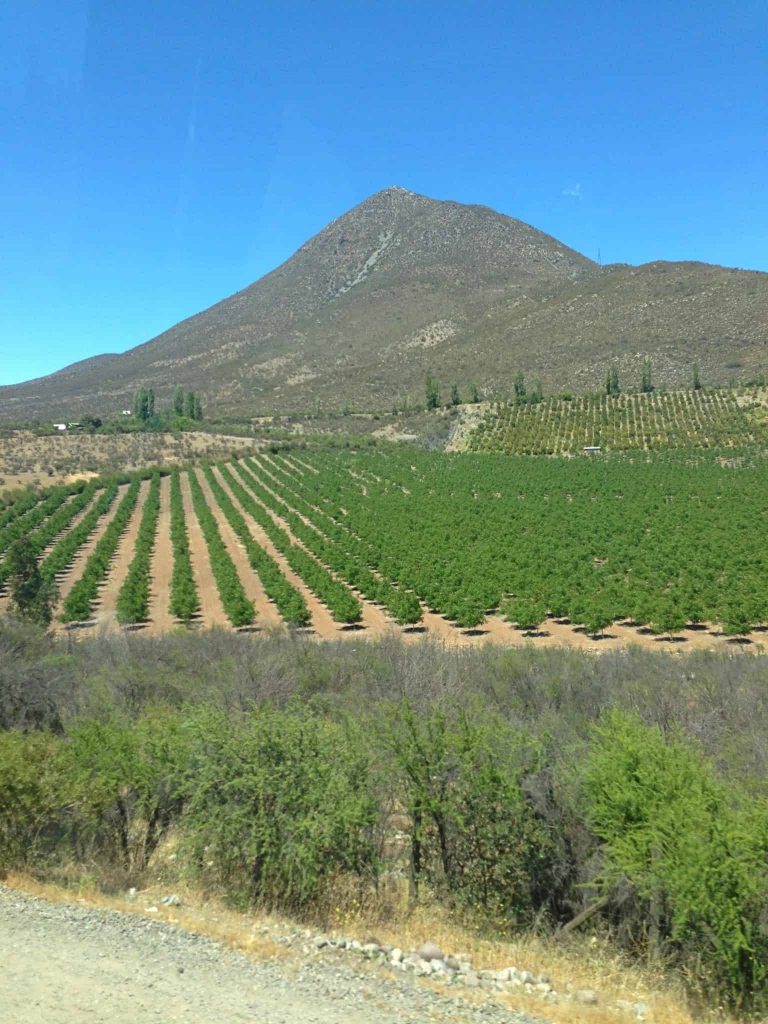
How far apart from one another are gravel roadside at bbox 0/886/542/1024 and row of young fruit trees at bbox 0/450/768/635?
19.6m

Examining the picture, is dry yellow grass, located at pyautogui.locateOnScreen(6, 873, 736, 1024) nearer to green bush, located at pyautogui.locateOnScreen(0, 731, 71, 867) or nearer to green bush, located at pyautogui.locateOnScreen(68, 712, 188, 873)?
green bush, located at pyautogui.locateOnScreen(0, 731, 71, 867)

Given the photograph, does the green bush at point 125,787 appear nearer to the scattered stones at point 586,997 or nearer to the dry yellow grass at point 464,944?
the dry yellow grass at point 464,944

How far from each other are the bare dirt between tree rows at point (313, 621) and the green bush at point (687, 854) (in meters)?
12.3

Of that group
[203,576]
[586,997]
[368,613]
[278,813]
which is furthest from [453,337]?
[586,997]

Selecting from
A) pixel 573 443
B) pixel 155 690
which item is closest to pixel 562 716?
pixel 155 690

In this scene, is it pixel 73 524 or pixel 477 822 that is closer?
pixel 477 822

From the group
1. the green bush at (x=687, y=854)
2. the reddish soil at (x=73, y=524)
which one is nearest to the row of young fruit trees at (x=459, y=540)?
the reddish soil at (x=73, y=524)

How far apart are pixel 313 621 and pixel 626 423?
73.7 meters

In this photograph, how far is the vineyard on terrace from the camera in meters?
84.8

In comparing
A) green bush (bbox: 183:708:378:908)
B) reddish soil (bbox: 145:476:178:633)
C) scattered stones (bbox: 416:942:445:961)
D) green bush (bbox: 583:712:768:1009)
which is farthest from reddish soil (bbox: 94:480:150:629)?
green bush (bbox: 583:712:768:1009)

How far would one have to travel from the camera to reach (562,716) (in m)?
13.8

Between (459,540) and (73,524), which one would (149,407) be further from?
(459,540)

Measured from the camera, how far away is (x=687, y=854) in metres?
7.59

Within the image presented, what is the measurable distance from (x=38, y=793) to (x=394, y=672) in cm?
877
